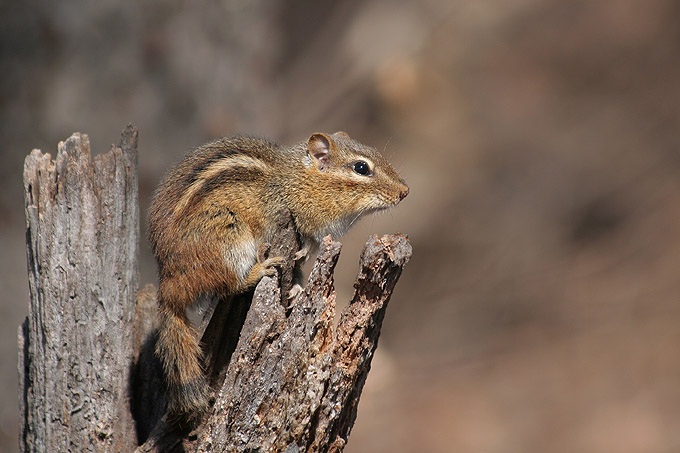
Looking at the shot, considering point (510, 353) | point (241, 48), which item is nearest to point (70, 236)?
point (241, 48)

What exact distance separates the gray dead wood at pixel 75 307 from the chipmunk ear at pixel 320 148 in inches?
47.1

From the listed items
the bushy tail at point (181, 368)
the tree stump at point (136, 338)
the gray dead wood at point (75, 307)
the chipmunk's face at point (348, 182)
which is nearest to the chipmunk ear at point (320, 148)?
the chipmunk's face at point (348, 182)

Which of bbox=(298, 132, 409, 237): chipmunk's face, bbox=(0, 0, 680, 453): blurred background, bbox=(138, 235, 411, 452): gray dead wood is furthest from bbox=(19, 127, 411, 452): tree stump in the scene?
bbox=(0, 0, 680, 453): blurred background

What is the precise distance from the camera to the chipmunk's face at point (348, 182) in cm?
445

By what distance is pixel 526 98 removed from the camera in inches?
436

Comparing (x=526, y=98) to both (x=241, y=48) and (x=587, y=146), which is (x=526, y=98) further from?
(x=241, y=48)

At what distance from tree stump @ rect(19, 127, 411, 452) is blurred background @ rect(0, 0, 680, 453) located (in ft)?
15.9

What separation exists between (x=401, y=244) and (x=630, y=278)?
8.46 metres

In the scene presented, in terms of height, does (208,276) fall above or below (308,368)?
above

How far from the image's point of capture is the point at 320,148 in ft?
14.9

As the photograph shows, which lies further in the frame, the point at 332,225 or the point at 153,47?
the point at 153,47

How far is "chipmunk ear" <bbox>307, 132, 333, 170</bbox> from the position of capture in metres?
4.48

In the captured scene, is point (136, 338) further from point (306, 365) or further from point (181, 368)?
point (306, 365)

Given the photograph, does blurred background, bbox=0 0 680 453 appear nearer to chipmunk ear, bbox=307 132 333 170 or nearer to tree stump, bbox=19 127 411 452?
chipmunk ear, bbox=307 132 333 170
